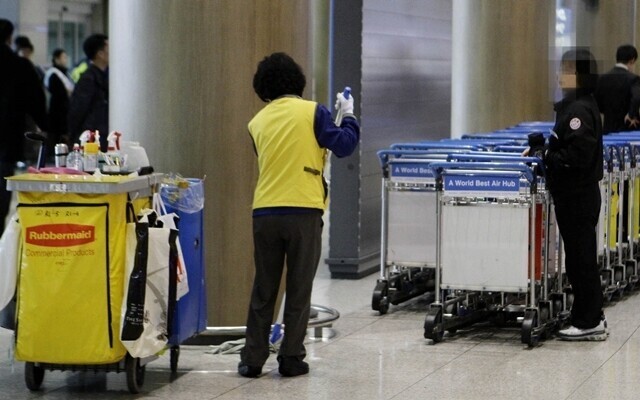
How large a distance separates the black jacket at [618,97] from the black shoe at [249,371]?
270 inches

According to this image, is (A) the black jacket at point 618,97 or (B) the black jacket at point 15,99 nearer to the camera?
(B) the black jacket at point 15,99

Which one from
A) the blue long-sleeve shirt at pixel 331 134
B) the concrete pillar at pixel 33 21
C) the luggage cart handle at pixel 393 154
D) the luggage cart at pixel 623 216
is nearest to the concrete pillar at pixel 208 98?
the blue long-sleeve shirt at pixel 331 134

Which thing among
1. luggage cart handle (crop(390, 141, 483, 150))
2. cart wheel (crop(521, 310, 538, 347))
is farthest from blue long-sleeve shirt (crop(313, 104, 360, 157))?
luggage cart handle (crop(390, 141, 483, 150))

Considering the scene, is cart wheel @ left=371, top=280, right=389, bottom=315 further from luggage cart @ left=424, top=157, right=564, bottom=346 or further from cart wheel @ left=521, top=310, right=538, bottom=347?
cart wheel @ left=521, top=310, right=538, bottom=347

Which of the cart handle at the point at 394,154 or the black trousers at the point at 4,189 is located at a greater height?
the cart handle at the point at 394,154

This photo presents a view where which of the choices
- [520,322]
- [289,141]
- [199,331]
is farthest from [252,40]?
[520,322]

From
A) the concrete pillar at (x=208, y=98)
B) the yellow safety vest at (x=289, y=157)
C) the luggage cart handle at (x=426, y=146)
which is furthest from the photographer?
the luggage cart handle at (x=426, y=146)

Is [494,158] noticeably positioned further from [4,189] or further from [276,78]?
[4,189]

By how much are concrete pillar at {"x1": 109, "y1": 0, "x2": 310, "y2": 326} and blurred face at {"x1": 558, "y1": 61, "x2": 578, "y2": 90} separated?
Answer: 1.84m

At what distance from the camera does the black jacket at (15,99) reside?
10.2 m

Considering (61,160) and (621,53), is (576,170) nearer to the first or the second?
(61,160)

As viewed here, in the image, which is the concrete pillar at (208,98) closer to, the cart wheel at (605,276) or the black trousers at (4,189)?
the black trousers at (4,189)

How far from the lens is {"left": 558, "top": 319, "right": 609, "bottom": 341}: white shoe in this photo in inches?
324

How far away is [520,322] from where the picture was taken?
28.8ft
